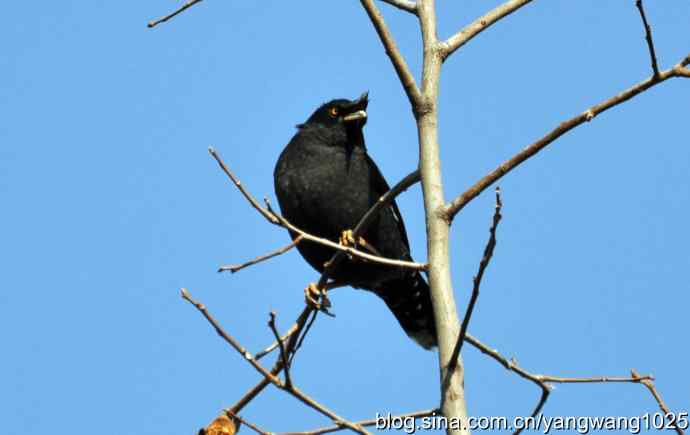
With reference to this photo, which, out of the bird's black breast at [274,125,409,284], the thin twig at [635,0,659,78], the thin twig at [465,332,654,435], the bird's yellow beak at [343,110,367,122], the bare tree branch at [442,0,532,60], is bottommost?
the thin twig at [465,332,654,435]

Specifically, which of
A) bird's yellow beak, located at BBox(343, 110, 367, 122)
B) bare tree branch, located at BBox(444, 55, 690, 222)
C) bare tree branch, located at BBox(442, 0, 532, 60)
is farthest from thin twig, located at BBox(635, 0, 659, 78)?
bird's yellow beak, located at BBox(343, 110, 367, 122)

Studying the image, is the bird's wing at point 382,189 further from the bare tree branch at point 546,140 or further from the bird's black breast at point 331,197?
the bare tree branch at point 546,140

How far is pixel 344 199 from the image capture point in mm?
7727

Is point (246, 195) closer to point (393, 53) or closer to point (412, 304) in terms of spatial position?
point (393, 53)

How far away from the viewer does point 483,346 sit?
4.37 m

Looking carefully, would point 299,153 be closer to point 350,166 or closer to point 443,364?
point 350,166

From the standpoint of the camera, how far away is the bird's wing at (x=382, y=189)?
826cm

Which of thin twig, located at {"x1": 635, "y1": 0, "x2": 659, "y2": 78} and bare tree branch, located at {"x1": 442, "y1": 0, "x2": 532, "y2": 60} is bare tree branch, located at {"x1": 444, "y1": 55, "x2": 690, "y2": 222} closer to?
thin twig, located at {"x1": 635, "y1": 0, "x2": 659, "y2": 78}

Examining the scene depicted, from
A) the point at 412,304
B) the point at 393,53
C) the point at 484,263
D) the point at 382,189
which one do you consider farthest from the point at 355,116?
the point at 484,263

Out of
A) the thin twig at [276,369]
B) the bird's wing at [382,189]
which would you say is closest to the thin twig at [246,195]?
the thin twig at [276,369]

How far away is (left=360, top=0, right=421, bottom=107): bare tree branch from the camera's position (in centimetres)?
462

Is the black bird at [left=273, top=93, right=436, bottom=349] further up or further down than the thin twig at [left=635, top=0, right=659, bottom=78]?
further up

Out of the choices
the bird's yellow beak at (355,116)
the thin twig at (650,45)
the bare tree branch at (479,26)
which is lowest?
the thin twig at (650,45)

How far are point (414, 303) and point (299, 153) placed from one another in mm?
1771
